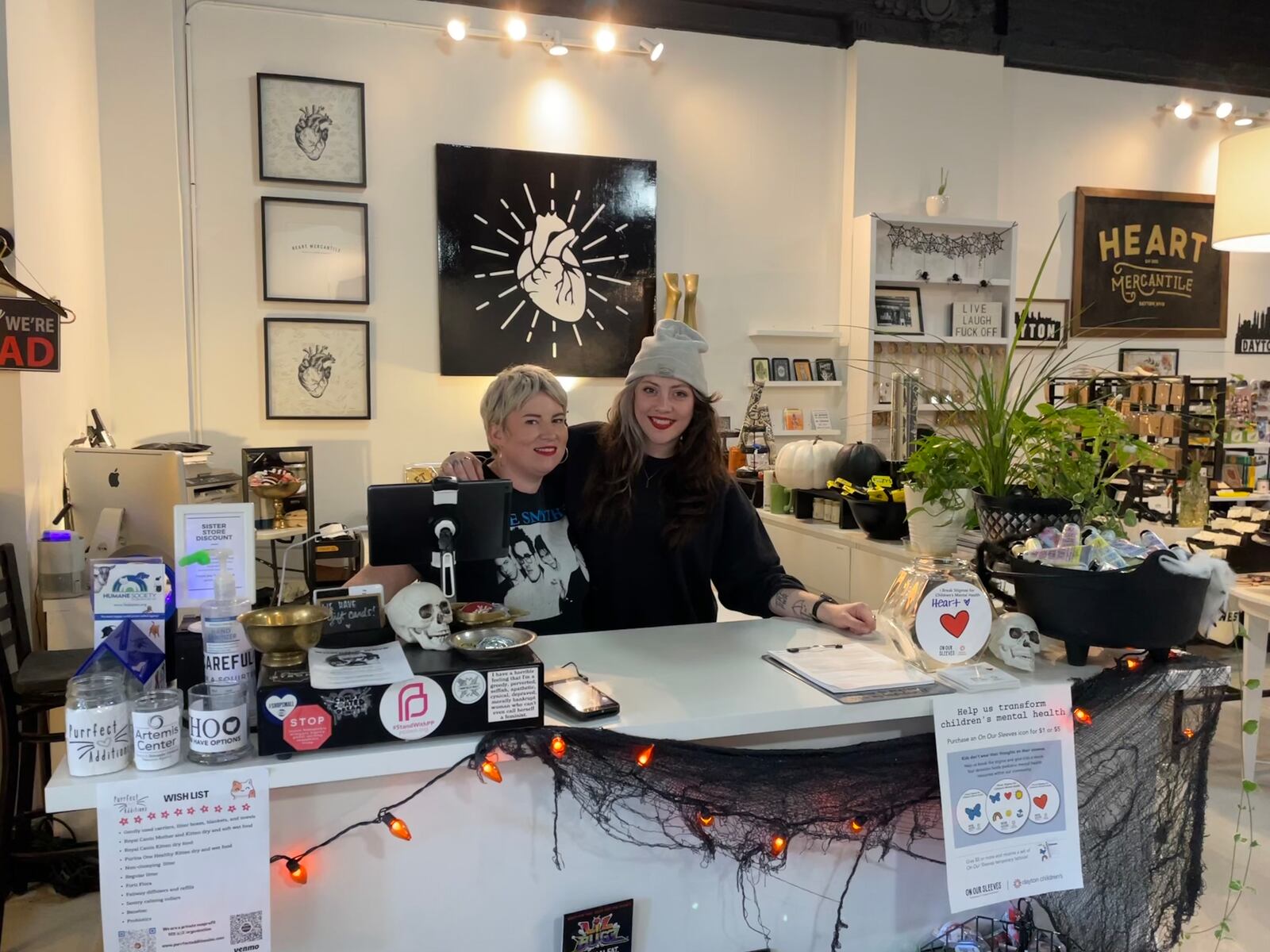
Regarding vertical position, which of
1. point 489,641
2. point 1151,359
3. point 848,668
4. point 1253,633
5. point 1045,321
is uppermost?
point 1045,321

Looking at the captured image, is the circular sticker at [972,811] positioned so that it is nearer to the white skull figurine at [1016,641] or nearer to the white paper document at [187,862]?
the white skull figurine at [1016,641]

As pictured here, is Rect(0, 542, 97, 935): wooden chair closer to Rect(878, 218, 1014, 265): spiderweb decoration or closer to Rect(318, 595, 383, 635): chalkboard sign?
Rect(318, 595, 383, 635): chalkboard sign

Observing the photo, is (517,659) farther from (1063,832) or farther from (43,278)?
(43,278)

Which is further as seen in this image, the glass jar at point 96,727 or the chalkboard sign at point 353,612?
the chalkboard sign at point 353,612

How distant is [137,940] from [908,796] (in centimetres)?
109

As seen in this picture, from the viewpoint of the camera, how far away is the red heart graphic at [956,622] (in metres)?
1.49

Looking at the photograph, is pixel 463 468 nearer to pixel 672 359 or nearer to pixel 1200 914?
pixel 672 359

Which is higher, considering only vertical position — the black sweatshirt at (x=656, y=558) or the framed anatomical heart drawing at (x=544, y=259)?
the framed anatomical heart drawing at (x=544, y=259)

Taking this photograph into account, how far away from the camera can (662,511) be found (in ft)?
6.94

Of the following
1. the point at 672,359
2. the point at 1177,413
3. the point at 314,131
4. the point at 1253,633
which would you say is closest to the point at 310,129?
the point at 314,131

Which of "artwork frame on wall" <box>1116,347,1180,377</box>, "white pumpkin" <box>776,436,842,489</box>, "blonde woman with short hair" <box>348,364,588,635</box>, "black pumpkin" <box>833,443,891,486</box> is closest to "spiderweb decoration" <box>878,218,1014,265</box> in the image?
"artwork frame on wall" <box>1116,347,1180,377</box>

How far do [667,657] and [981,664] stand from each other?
524 mm

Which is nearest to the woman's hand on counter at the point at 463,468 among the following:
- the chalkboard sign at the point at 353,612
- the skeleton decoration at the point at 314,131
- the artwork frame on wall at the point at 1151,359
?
the chalkboard sign at the point at 353,612

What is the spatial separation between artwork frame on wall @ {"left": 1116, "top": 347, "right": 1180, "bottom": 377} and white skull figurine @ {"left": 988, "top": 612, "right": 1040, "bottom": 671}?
4546 millimetres
